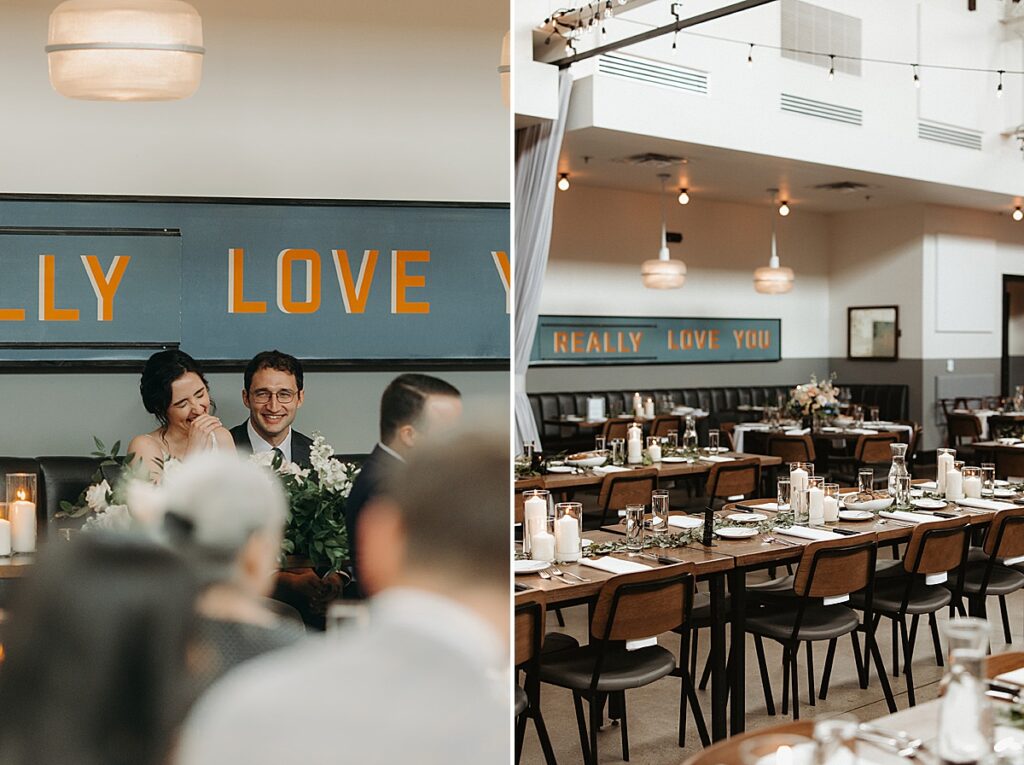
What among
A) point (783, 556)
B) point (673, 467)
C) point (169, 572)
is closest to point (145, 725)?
point (169, 572)

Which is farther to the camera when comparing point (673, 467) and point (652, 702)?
point (673, 467)

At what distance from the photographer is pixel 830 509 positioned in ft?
15.7

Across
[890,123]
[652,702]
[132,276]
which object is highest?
[890,123]

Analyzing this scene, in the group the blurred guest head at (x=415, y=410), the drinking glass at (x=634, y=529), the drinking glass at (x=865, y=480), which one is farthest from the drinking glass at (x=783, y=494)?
the blurred guest head at (x=415, y=410)

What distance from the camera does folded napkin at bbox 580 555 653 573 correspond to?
12.3 feet

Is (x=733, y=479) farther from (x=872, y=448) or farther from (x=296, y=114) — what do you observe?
(x=296, y=114)

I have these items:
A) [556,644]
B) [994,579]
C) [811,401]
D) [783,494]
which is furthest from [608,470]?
[811,401]

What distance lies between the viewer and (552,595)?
11.2ft

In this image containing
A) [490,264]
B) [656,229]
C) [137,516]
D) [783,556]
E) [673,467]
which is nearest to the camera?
[137,516]

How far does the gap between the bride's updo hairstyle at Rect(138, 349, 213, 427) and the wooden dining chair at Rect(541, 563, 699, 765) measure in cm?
161

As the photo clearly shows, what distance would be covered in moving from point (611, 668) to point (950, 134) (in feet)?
35.8

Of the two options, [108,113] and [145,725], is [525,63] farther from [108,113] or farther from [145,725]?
[145,725]

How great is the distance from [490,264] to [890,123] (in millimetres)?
10465

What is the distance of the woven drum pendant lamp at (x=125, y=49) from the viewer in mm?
2168
